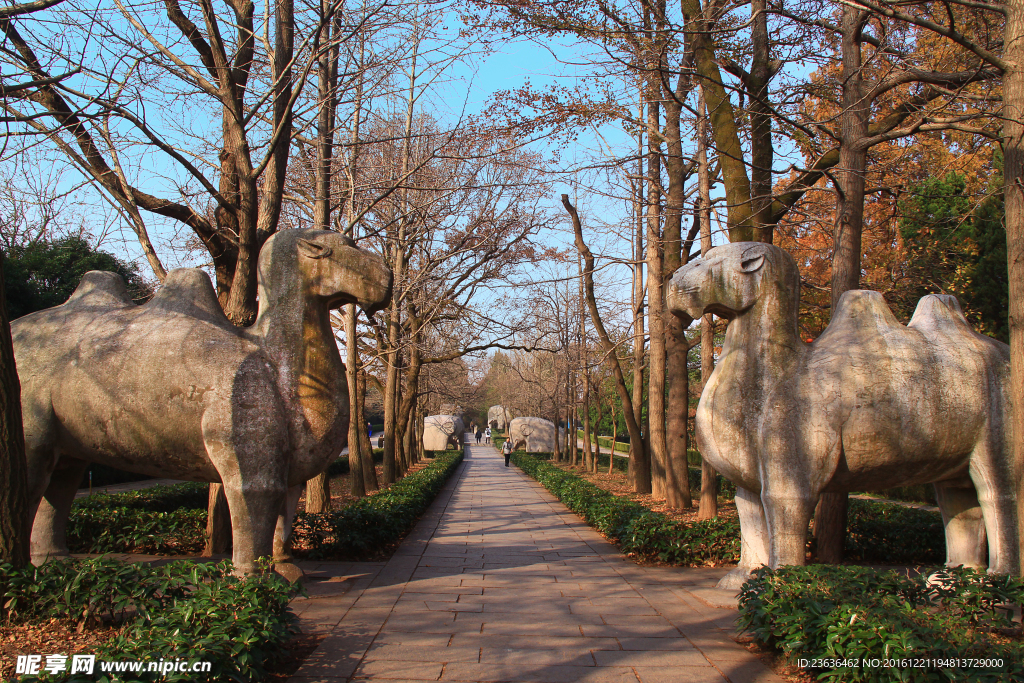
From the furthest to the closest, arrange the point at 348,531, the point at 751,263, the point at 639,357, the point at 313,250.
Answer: the point at 639,357 → the point at 348,531 → the point at 751,263 → the point at 313,250

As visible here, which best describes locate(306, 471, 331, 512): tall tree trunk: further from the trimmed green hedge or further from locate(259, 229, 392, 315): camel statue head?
locate(259, 229, 392, 315): camel statue head

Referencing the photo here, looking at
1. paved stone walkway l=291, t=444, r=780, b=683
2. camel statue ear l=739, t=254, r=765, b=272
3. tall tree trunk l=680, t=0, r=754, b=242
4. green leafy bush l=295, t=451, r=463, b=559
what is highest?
tall tree trunk l=680, t=0, r=754, b=242

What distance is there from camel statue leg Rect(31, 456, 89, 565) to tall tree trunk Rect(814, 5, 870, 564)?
802cm

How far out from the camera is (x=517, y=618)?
18.7 feet

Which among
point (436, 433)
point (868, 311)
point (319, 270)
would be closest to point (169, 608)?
point (319, 270)

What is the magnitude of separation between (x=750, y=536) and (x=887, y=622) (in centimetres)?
245

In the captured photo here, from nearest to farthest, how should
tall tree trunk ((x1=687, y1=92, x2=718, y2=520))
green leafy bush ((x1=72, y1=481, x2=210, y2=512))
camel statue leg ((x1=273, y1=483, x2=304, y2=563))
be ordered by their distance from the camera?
camel statue leg ((x1=273, y1=483, x2=304, y2=563)) < green leafy bush ((x1=72, y1=481, x2=210, y2=512)) < tall tree trunk ((x1=687, y1=92, x2=718, y2=520))

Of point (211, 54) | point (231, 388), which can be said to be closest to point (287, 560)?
point (231, 388)

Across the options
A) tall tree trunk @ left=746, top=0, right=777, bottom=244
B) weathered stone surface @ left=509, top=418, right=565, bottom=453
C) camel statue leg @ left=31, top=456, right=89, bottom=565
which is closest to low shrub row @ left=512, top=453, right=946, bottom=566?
tall tree trunk @ left=746, top=0, right=777, bottom=244

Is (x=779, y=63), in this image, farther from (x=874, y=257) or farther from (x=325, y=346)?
(x=874, y=257)

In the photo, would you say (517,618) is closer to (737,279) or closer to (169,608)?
(169,608)

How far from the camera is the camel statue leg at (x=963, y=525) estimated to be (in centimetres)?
611

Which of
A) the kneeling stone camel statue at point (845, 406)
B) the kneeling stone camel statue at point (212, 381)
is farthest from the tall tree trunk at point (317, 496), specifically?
the kneeling stone camel statue at point (845, 406)

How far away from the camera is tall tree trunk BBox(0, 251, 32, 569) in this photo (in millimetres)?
4578
